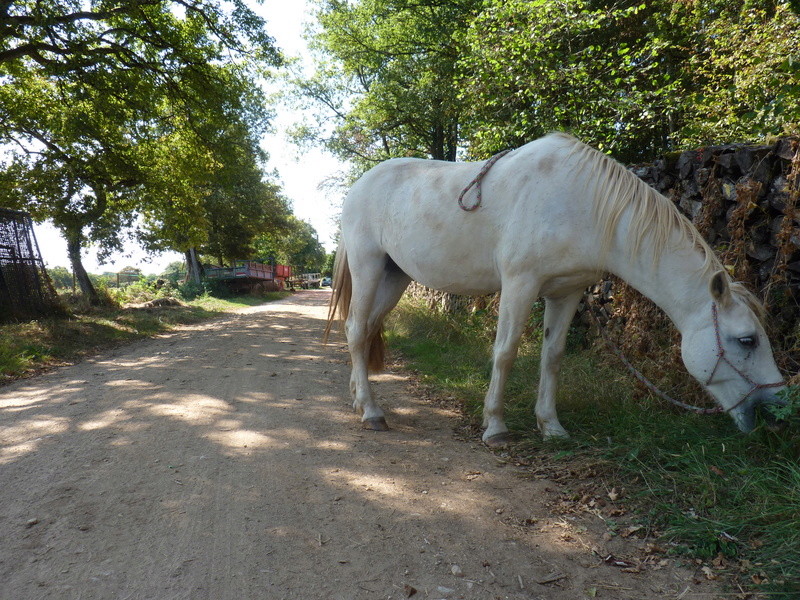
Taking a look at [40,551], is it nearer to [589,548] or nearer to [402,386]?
[589,548]

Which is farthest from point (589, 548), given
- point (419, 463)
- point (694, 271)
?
point (694, 271)

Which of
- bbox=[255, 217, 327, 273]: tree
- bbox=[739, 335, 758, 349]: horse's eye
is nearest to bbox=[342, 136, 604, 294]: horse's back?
bbox=[739, 335, 758, 349]: horse's eye

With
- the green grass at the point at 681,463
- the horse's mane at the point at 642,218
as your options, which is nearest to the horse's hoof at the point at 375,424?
the green grass at the point at 681,463

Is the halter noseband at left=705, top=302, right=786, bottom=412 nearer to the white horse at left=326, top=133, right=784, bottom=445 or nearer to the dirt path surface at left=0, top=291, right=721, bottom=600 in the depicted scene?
the white horse at left=326, top=133, right=784, bottom=445

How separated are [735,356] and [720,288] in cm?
37

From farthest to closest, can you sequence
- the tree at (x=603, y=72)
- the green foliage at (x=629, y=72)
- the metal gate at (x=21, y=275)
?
the metal gate at (x=21, y=275) → the tree at (x=603, y=72) → the green foliage at (x=629, y=72)

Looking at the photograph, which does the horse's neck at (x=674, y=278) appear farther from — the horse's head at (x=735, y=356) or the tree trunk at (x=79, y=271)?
the tree trunk at (x=79, y=271)

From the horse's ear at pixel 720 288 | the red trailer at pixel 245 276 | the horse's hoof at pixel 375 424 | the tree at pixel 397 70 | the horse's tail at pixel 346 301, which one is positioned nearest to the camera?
the horse's ear at pixel 720 288

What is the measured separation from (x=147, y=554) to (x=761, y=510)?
2579 millimetres

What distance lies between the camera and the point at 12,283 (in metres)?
8.60

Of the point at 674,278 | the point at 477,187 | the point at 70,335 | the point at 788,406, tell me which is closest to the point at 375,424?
the point at 477,187

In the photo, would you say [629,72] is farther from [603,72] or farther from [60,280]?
[60,280]

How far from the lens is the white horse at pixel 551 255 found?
2561 millimetres

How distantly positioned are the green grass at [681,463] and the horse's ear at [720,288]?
2.30ft
